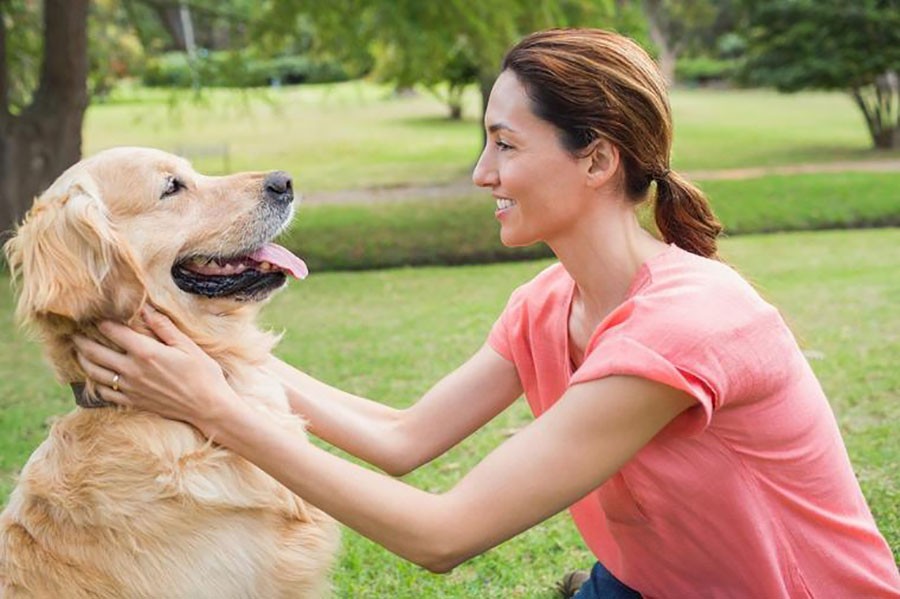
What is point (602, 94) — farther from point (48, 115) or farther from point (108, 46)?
point (108, 46)

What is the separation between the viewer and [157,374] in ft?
8.70

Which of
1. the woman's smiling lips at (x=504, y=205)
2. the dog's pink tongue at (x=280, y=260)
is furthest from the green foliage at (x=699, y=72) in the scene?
the woman's smiling lips at (x=504, y=205)

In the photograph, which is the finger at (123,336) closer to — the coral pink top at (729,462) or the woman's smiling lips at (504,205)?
the woman's smiling lips at (504,205)

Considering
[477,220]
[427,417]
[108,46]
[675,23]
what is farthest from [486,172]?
[675,23]

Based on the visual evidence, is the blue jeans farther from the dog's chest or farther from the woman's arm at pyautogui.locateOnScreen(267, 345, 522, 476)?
the dog's chest

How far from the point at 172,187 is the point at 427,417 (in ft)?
3.20

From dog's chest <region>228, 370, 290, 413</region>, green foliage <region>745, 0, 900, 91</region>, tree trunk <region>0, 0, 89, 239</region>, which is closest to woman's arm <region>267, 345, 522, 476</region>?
dog's chest <region>228, 370, 290, 413</region>

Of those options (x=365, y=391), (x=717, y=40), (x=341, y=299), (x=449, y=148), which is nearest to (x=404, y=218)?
(x=341, y=299)

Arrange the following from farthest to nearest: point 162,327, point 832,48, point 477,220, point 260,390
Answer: point 832,48, point 477,220, point 260,390, point 162,327

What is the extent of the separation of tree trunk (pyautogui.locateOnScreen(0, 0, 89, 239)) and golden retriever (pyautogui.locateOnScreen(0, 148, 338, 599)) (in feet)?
35.0

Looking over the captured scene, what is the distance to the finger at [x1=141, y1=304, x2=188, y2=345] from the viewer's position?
2.78 metres

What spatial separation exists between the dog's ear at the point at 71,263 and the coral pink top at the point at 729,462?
1.18 m

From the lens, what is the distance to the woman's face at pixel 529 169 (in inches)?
104

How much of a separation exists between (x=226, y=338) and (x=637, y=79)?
1274 millimetres
